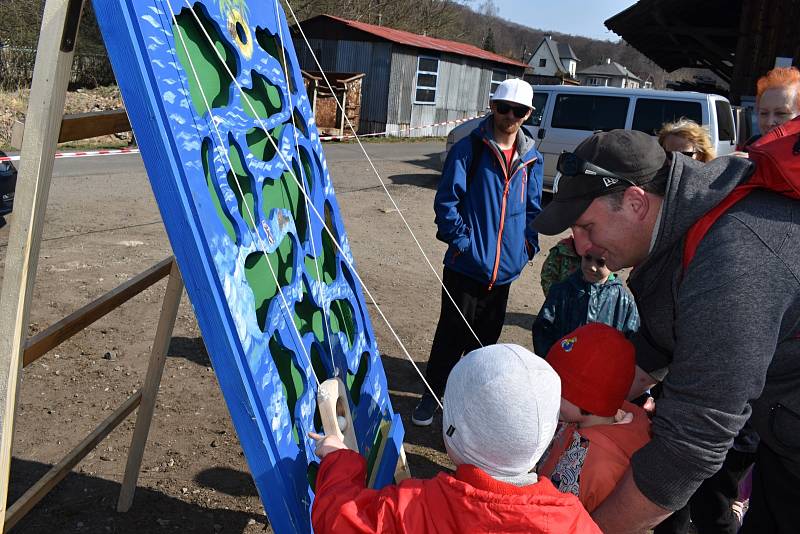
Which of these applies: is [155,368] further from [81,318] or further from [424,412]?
[424,412]

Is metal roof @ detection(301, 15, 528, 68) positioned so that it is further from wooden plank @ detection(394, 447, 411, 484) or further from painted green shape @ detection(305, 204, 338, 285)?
wooden plank @ detection(394, 447, 411, 484)

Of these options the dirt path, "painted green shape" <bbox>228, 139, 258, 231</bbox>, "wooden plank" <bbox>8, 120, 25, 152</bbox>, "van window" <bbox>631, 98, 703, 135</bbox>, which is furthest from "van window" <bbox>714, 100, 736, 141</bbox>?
"wooden plank" <bbox>8, 120, 25, 152</bbox>

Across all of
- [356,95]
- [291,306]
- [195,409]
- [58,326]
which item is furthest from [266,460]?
[356,95]

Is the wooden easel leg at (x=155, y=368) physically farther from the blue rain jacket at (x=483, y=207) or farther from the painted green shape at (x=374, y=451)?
the blue rain jacket at (x=483, y=207)

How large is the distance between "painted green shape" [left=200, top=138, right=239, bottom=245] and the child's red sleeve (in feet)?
1.70

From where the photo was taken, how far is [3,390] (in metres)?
1.35

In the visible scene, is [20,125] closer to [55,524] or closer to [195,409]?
[55,524]

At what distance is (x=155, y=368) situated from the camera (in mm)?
2326

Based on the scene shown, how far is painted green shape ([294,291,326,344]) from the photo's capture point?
5.69 ft

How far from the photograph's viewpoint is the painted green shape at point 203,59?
1.40 m

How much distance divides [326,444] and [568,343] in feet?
Answer: 2.36

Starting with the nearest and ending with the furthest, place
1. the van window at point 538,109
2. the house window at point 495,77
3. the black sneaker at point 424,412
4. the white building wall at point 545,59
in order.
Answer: the black sneaker at point 424,412
the van window at point 538,109
the house window at point 495,77
the white building wall at point 545,59

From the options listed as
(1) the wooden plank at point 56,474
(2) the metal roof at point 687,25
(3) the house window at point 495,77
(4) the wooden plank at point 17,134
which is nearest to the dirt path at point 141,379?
(1) the wooden plank at point 56,474

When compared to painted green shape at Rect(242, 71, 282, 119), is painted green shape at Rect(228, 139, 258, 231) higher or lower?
lower
